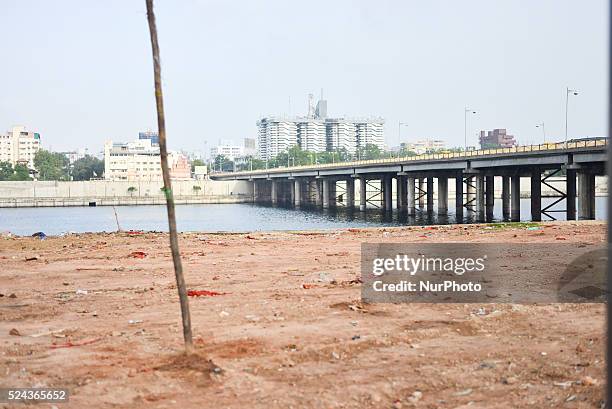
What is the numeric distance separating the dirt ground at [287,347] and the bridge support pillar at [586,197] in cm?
4052

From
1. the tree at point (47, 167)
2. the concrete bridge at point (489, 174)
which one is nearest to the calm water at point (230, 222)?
the concrete bridge at point (489, 174)

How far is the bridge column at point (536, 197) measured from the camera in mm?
60688

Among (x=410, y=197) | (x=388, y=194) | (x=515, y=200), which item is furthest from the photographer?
(x=388, y=194)

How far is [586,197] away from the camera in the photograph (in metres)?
53.6

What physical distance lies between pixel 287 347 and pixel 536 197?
5523 centimetres

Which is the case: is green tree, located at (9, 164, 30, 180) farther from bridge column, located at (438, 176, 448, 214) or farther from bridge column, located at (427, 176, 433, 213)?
bridge column, located at (438, 176, 448, 214)

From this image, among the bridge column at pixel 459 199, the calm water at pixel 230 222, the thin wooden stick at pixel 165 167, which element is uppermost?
the thin wooden stick at pixel 165 167

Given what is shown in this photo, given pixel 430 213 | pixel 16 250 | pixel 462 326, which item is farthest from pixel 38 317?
pixel 430 213

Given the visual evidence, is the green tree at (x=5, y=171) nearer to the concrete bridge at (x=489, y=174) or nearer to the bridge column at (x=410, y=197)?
the concrete bridge at (x=489, y=174)

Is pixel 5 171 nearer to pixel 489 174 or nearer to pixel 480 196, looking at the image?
pixel 480 196

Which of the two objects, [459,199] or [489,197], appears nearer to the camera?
[489,197]

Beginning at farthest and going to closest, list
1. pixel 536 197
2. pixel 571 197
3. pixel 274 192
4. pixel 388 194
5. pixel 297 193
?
pixel 274 192
pixel 297 193
pixel 388 194
pixel 536 197
pixel 571 197
